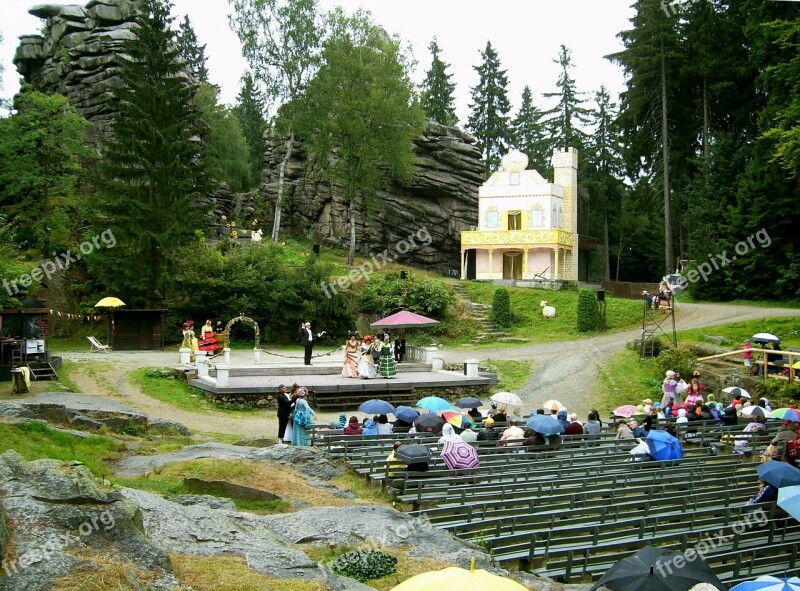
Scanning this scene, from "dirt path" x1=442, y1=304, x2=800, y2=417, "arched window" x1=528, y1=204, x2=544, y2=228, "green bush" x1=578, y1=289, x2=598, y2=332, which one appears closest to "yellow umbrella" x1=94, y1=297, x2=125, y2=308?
"dirt path" x1=442, y1=304, x2=800, y2=417

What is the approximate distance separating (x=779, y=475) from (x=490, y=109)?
56009mm

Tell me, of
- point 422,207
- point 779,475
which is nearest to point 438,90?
point 422,207

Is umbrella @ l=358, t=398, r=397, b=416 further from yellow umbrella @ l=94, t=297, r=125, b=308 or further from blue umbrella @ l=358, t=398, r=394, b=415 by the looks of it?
yellow umbrella @ l=94, t=297, r=125, b=308

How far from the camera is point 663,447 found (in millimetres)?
12867

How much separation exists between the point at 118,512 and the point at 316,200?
4528cm

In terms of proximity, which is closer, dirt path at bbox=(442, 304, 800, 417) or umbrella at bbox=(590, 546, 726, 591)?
umbrella at bbox=(590, 546, 726, 591)

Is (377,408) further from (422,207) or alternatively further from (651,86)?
(422,207)

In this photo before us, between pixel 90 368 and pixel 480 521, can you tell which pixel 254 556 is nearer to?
pixel 480 521

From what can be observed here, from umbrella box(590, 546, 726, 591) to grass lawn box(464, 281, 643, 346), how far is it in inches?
1048

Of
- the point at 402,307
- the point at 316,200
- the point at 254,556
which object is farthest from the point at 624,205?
the point at 254,556

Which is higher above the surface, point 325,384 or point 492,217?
point 492,217

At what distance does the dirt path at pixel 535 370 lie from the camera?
20.2 meters

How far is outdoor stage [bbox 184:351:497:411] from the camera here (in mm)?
21938

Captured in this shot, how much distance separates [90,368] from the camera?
78.6 feet
